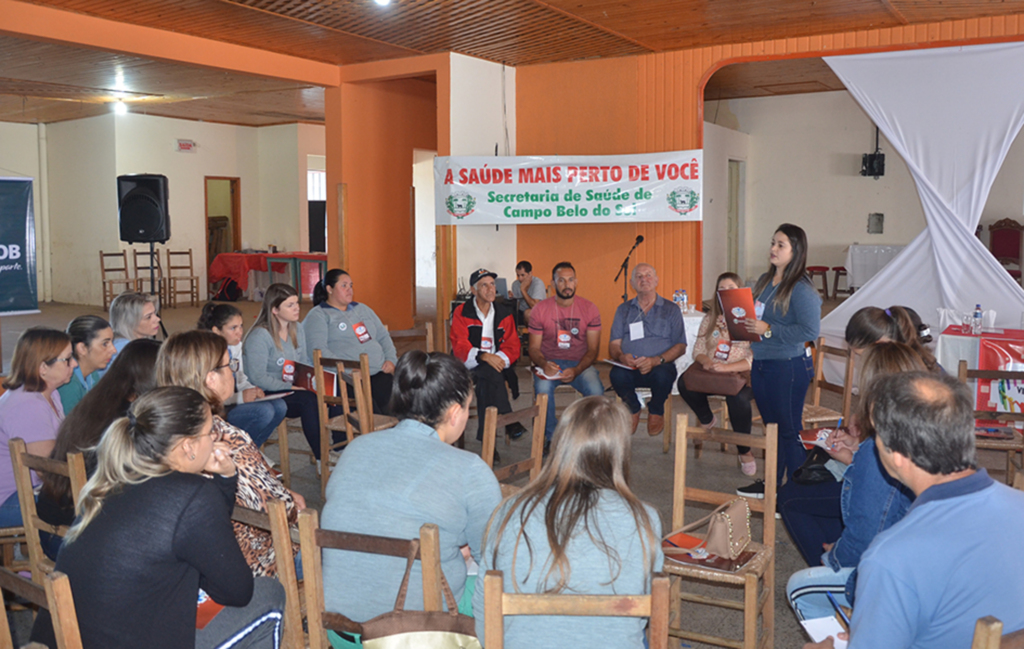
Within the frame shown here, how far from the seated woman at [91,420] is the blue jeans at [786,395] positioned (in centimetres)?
267

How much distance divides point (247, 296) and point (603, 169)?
851cm

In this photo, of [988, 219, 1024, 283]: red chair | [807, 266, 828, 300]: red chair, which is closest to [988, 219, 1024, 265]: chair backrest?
[988, 219, 1024, 283]: red chair

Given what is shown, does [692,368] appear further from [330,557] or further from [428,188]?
[428,188]

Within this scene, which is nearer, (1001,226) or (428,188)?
(1001,226)

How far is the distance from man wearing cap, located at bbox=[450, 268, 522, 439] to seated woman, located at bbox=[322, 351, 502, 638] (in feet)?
10.0

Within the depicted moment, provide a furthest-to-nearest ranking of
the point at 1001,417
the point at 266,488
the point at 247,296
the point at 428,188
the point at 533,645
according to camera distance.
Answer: the point at 428,188, the point at 247,296, the point at 1001,417, the point at 266,488, the point at 533,645

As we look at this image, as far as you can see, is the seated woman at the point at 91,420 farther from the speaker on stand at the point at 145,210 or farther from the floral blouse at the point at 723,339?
the speaker on stand at the point at 145,210

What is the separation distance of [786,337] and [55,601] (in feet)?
10.5

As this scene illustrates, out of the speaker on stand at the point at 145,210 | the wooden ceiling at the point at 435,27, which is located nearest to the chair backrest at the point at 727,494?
the wooden ceiling at the point at 435,27

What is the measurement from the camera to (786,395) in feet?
12.9

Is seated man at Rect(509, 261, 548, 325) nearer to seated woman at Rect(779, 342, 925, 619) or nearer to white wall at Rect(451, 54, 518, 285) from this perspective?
white wall at Rect(451, 54, 518, 285)

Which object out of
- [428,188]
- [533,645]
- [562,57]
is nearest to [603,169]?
[562,57]

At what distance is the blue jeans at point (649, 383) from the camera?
5176mm

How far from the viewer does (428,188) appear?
57.7ft
